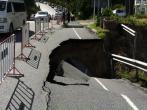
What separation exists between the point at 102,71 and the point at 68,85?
1242 centimetres

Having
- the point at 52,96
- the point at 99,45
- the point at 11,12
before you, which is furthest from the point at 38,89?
the point at 11,12

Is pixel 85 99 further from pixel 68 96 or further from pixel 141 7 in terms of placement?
pixel 141 7

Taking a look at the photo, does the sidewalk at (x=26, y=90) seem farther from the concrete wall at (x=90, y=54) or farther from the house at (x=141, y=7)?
the house at (x=141, y=7)

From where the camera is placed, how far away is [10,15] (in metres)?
29.3

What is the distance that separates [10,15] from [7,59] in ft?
55.3

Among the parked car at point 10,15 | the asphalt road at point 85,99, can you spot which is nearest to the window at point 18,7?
the parked car at point 10,15

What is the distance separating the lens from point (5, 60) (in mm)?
12484

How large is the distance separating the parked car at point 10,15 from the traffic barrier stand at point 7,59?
46.2ft

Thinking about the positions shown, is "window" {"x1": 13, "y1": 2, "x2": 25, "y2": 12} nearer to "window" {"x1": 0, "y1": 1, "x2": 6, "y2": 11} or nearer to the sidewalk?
"window" {"x1": 0, "y1": 1, "x2": 6, "y2": 11}

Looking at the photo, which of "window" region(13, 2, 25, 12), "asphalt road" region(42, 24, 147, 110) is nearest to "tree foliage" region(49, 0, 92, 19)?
"window" region(13, 2, 25, 12)

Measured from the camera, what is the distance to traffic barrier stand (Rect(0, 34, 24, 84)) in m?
12.0

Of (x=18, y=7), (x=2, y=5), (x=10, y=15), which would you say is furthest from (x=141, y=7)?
(x=2, y=5)

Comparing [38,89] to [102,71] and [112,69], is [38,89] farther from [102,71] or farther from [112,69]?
[102,71]

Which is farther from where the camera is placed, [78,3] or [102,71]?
[78,3]
